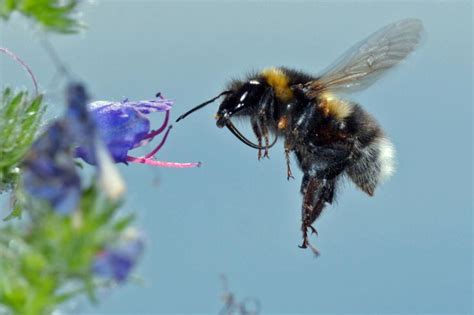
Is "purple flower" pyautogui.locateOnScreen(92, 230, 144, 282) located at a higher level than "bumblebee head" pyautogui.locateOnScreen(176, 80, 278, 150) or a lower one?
lower

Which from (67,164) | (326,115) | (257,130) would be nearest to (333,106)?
(326,115)

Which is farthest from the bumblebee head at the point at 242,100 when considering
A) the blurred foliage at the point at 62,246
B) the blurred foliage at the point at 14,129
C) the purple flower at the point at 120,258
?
the purple flower at the point at 120,258

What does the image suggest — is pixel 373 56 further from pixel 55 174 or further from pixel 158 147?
pixel 55 174

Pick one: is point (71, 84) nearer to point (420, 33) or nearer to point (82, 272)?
point (82, 272)

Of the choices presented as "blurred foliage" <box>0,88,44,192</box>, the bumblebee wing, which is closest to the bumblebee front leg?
the bumblebee wing

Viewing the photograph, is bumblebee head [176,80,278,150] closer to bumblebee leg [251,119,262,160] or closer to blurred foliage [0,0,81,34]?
bumblebee leg [251,119,262,160]
